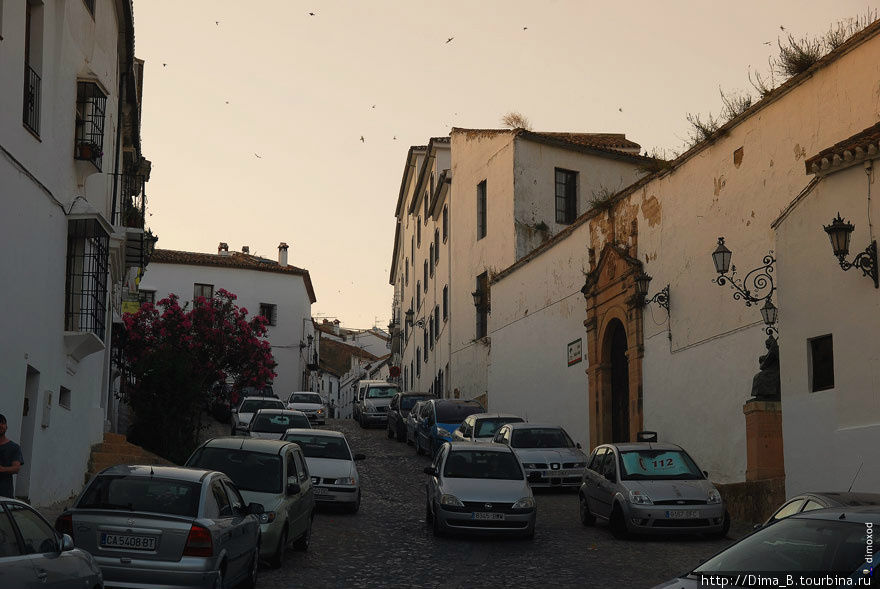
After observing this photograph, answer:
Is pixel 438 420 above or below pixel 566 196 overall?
below

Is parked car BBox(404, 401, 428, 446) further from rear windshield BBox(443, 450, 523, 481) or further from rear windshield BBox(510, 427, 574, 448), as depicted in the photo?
rear windshield BBox(443, 450, 523, 481)

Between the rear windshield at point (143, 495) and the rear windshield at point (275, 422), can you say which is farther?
the rear windshield at point (275, 422)

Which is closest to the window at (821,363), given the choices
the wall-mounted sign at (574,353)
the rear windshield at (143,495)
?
the rear windshield at (143,495)

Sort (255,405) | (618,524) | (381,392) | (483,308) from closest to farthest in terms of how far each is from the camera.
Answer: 1. (618,524)
2. (255,405)
3. (483,308)
4. (381,392)

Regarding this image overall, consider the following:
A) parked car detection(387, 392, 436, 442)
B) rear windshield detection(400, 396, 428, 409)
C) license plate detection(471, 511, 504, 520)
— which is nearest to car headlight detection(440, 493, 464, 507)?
license plate detection(471, 511, 504, 520)

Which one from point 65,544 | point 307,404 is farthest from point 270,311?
point 65,544

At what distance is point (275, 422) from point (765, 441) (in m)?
12.4

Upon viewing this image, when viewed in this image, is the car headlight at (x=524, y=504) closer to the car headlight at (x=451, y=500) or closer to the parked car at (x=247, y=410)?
the car headlight at (x=451, y=500)

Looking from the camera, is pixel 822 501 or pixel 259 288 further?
pixel 259 288

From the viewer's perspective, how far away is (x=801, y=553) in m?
6.38

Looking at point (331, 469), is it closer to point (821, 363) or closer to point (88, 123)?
point (88, 123)

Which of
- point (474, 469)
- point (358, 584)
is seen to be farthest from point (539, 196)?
point (358, 584)

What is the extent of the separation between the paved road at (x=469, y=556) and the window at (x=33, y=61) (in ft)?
23.5

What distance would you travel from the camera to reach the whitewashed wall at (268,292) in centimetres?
5928
